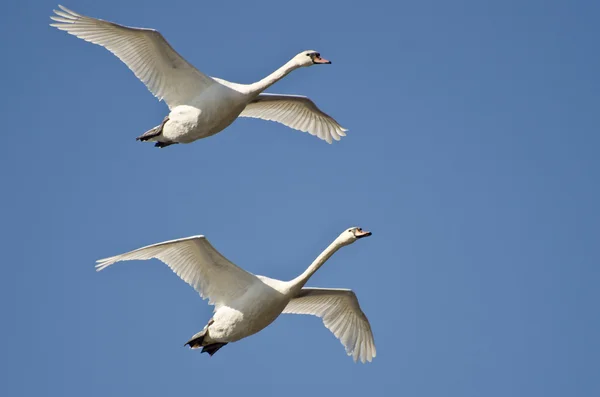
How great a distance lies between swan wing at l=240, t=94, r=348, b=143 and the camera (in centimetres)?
2931

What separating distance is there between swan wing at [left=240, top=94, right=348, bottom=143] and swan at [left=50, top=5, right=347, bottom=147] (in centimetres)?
244

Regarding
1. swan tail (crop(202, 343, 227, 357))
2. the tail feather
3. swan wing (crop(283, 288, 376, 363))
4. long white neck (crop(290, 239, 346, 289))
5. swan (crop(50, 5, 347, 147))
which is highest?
swan (crop(50, 5, 347, 147))

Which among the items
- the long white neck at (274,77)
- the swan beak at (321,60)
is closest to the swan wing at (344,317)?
the long white neck at (274,77)

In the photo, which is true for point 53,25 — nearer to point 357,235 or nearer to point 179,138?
point 179,138

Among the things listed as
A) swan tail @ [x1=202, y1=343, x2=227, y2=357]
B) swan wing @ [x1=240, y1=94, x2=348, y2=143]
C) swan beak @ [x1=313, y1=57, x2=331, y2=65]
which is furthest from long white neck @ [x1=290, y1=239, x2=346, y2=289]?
swan wing @ [x1=240, y1=94, x2=348, y2=143]

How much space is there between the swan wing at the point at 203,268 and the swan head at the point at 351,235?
193 cm

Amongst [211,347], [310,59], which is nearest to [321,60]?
[310,59]

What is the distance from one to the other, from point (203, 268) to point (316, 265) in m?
2.06

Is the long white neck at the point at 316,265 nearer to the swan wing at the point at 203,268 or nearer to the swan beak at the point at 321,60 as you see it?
the swan wing at the point at 203,268

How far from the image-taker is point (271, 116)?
29.6m

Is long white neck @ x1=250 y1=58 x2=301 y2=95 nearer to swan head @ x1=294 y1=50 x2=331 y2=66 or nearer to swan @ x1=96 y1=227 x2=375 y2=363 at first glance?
swan head @ x1=294 y1=50 x2=331 y2=66

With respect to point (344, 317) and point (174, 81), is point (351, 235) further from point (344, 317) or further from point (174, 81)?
point (174, 81)

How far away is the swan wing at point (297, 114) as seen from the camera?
29.3 m

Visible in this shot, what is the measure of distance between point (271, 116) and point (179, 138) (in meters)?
3.83
